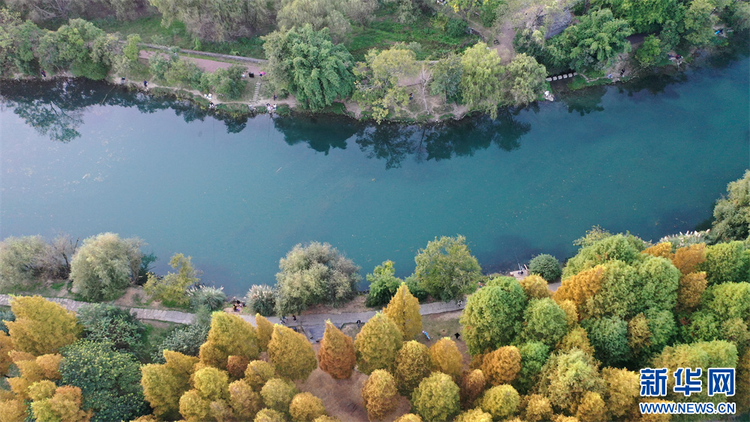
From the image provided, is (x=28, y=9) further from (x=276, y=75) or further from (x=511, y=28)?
(x=511, y=28)

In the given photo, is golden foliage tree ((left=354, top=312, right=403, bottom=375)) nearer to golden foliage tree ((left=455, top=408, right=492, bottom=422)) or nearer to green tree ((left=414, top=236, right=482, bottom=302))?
golden foliage tree ((left=455, top=408, right=492, bottom=422))

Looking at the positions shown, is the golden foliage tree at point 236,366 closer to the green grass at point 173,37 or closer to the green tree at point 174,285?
the green tree at point 174,285

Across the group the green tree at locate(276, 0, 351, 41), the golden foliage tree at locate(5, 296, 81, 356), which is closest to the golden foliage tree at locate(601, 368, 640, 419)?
the golden foliage tree at locate(5, 296, 81, 356)

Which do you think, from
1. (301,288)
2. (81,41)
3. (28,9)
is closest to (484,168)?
(301,288)

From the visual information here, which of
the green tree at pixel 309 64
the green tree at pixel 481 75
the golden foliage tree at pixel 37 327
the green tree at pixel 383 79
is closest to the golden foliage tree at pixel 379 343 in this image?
the golden foliage tree at pixel 37 327

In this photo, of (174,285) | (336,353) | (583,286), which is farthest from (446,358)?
(174,285)

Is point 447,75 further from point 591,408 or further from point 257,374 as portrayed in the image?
point 257,374
